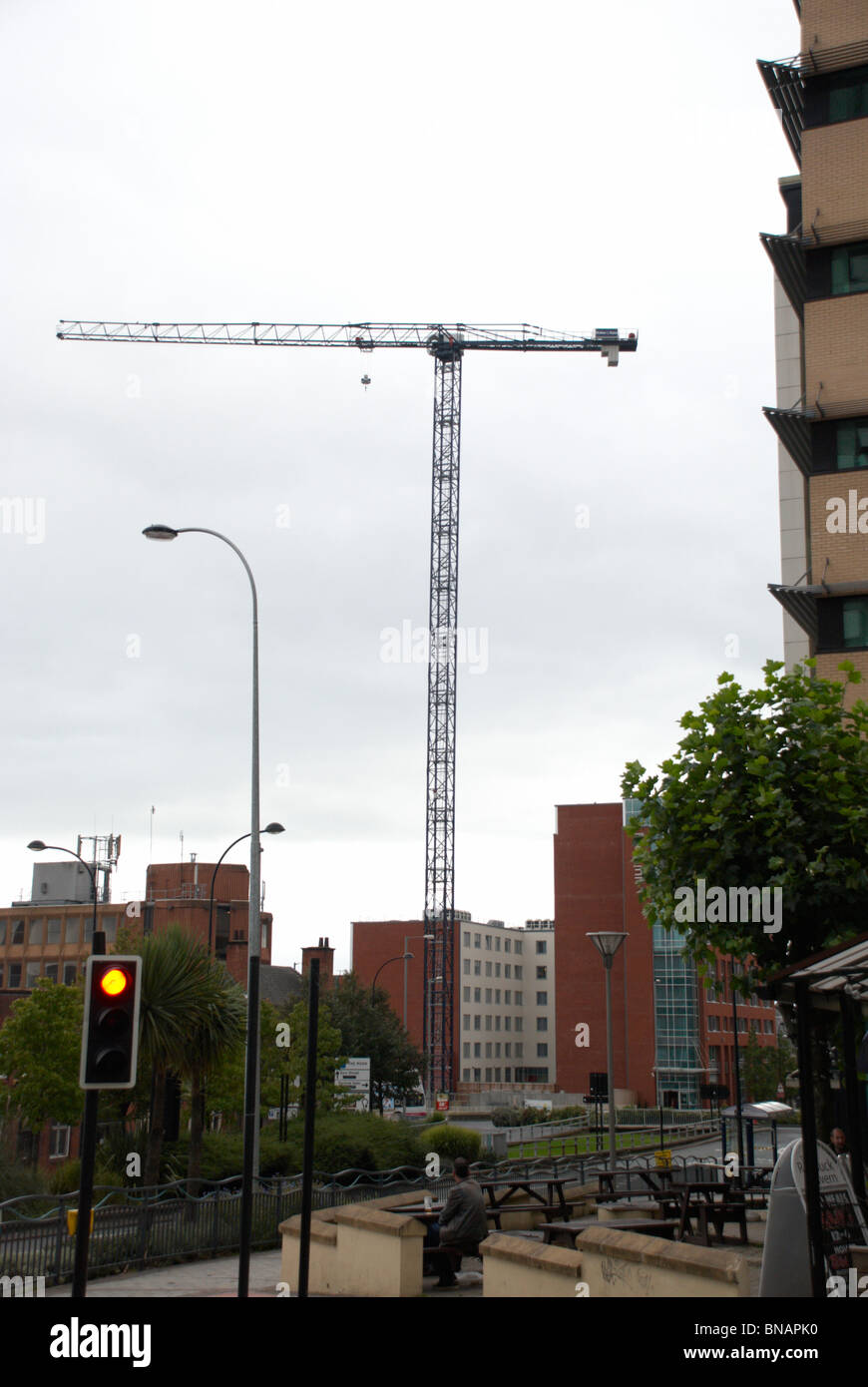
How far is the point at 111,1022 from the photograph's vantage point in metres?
8.98

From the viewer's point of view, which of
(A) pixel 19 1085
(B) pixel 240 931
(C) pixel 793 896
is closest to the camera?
(C) pixel 793 896

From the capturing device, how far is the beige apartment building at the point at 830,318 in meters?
30.4

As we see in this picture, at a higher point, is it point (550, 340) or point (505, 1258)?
point (550, 340)

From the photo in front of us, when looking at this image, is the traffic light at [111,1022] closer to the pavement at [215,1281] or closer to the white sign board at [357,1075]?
the pavement at [215,1281]

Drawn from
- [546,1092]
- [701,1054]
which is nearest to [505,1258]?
[701,1054]

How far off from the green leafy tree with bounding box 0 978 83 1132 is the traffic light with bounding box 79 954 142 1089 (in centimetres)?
2505

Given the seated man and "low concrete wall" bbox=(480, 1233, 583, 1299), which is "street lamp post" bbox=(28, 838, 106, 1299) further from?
the seated man

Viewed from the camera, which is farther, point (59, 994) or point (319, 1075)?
point (319, 1075)

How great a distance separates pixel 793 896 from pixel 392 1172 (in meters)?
9.77

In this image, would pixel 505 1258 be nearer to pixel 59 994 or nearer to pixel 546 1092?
pixel 59 994

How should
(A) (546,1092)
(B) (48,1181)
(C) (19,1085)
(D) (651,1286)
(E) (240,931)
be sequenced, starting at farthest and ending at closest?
(A) (546,1092) → (E) (240,931) → (C) (19,1085) → (B) (48,1181) → (D) (651,1286)

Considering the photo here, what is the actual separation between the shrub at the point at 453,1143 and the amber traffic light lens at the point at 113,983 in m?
25.3

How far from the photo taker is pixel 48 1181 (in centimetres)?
2305

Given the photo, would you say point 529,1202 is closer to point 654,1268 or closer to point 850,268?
point 654,1268
